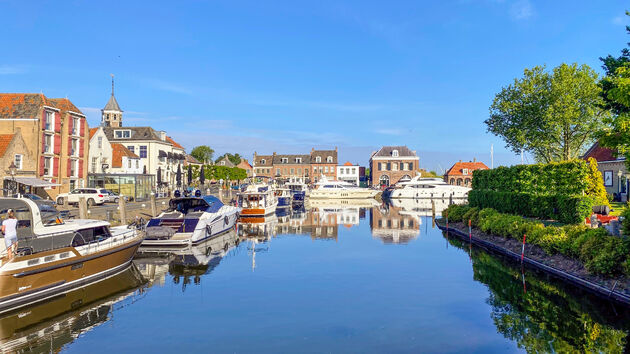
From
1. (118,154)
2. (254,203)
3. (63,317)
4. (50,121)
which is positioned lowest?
(63,317)

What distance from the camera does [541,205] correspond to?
25.3m

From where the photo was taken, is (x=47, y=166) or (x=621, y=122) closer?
(x=621, y=122)

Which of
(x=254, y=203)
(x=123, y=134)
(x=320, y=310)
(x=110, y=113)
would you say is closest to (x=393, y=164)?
(x=123, y=134)

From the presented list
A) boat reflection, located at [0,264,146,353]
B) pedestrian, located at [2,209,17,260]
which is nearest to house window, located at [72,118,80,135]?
boat reflection, located at [0,264,146,353]

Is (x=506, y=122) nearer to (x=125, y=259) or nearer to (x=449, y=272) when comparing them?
(x=449, y=272)

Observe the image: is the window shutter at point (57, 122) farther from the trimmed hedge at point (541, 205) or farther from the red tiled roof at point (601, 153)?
the red tiled roof at point (601, 153)

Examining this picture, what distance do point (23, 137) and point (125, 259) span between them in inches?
1192

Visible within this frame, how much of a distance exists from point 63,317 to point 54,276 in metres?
2.42

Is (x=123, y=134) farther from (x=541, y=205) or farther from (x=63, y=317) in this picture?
(x=63, y=317)

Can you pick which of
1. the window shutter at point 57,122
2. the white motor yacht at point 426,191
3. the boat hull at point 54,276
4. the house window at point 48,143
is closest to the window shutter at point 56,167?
the house window at point 48,143

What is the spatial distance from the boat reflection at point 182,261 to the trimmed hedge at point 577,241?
14696mm

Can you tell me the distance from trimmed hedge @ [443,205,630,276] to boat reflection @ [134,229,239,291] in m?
14.7

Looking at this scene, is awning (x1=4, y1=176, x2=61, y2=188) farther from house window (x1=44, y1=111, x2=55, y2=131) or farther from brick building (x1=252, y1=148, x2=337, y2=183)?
brick building (x1=252, y1=148, x2=337, y2=183)

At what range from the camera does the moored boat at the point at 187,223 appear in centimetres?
2522
